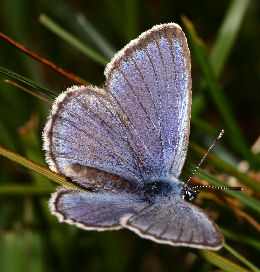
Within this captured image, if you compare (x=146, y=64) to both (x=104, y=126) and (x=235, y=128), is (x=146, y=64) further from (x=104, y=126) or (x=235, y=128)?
(x=235, y=128)

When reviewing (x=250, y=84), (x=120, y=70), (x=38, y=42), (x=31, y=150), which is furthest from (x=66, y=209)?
(x=38, y=42)

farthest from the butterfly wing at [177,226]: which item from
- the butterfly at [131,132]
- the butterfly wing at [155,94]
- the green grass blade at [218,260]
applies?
the butterfly wing at [155,94]

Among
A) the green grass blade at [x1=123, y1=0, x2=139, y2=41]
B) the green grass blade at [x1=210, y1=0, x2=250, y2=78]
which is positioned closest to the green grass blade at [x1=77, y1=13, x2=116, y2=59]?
the green grass blade at [x1=123, y1=0, x2=139, y2=41]

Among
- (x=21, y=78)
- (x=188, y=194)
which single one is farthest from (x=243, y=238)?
(x=21, y=78)

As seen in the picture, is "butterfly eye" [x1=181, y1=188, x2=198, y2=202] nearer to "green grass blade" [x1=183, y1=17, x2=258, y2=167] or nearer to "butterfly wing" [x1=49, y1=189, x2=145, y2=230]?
"butterfly wing" [x1=49, y1=189, x2=145, y2=230]

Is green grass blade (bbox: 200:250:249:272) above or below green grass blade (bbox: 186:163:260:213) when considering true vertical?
below
